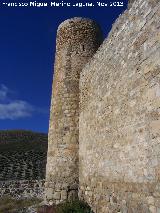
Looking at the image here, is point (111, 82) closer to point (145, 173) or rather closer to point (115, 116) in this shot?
point (115, 116)

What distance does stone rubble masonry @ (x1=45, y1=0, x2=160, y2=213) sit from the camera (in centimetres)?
608

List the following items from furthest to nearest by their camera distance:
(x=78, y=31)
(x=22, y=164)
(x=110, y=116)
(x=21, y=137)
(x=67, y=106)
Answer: (x=21, y=137) < (x=22, y=164) < (x=78, y=31) < (x=67, y=106) < (x=110, y=116)

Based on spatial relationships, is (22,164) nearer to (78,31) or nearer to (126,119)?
(78,31)

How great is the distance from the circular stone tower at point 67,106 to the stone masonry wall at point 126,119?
2.98 feet

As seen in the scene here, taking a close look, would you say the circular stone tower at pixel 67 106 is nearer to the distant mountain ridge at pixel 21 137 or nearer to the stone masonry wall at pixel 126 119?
the stone masonry wall at pixel 126 119

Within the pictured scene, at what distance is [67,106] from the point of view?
38.5ft

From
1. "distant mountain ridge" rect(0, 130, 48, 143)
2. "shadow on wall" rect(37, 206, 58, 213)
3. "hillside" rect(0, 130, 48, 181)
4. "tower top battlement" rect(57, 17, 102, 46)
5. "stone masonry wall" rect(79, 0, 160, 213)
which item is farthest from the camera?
"distant mountain ridge" rect(0, 130, 48, 143)

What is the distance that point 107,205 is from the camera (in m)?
8.05

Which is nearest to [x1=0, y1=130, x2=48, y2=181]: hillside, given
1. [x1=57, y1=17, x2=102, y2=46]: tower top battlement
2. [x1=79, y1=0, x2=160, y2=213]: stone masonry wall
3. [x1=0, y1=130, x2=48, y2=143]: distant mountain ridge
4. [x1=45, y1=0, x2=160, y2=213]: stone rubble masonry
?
[x1=0, y1=130, x2=48, y2=143]: distant mountain ridge

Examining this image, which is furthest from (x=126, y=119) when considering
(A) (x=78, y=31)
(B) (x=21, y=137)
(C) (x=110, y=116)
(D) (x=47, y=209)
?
(B) (x=21, y=137)

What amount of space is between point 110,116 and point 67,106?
12.2 feet

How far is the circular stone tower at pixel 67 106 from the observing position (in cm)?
1102

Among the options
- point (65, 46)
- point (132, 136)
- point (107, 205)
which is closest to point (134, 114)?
point (132, 136)

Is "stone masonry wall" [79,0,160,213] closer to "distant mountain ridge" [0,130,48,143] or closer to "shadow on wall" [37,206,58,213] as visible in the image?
"shadow on wall" [37,206,58,213]
